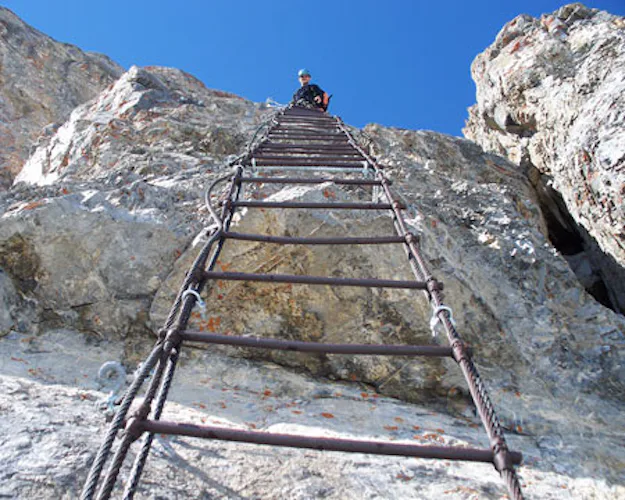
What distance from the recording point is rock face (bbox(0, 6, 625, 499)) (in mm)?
2158

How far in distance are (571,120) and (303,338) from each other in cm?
664

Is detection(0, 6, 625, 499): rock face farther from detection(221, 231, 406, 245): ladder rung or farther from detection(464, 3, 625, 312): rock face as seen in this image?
detection(464, 3, 625, 312): rock face

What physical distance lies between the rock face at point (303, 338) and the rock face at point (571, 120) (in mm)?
2311

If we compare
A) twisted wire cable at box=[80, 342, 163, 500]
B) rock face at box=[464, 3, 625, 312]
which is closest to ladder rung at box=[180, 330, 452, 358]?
twisted wire cable at box=[80, 342, 163, 500]

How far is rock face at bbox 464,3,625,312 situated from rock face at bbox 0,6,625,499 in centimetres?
231

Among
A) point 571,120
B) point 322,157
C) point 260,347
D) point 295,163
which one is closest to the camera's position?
point 260,347

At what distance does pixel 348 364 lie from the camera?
11.1 ft

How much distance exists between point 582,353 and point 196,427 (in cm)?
333

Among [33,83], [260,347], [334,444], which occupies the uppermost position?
[33,83]

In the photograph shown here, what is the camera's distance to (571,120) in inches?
288

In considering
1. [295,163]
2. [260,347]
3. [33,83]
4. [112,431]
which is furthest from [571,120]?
[33,83]

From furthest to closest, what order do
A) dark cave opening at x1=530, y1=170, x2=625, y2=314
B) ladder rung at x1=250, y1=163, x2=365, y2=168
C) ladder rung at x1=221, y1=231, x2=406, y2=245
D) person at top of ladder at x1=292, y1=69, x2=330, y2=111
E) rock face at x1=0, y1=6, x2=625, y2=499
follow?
person at top of ladder at x1=292, y1=69, x2=330, y2=111 < dark cave opening at x1=530, y1=170, x2=625, y2=314 < ladder rung at x1=250, y1=163, x2=365, y2=168 < ladder rung at x1=221, y1=231, x2=406, y2=245 < rock face at x1=0, y1=6, x2=625, y2=499

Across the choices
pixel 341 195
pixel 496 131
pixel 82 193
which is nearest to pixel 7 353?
pixel 82 193

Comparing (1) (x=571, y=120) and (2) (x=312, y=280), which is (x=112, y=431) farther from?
(1) (x=571, y=120)
